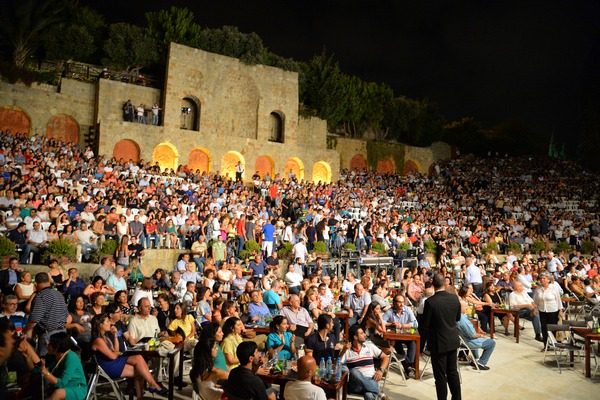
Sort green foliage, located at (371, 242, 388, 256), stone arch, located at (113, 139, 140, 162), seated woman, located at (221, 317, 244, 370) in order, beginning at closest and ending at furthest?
seated woman, located at (221, 317, 244, 370) < green foliage, located at (371, 242, 388, 256) < stone arch, located at (113, 139, 140, 162)

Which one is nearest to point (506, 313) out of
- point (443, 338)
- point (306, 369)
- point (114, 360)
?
point (443, 338)

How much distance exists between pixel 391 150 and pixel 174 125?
700 inches

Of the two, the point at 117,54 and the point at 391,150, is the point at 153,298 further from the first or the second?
the point at 391,150

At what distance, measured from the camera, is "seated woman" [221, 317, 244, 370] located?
19.8 feet

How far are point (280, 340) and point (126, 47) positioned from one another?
2324 cm

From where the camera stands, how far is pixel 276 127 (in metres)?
29.7

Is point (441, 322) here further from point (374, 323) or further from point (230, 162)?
point (230, 162)

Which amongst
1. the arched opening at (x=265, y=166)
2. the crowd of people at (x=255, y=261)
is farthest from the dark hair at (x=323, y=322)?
the arched opening at (x=265, y=166)

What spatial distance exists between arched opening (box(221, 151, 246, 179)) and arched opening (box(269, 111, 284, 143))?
136 inches

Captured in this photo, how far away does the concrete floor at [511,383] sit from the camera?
22.3 ft

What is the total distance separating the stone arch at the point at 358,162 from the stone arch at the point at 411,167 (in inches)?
156

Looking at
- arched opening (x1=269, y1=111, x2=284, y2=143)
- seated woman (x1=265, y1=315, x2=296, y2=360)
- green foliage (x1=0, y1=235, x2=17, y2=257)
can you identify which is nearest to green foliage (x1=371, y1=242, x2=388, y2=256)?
seated woman (x1=265, y1=315, x2=296, y2=360)

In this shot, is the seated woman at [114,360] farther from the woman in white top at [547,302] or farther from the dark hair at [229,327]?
the woman in white top at [547,302]

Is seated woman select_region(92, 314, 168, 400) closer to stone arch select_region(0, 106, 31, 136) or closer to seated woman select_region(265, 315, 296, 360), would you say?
seated woman select_region(265, 315, 296, 360)
